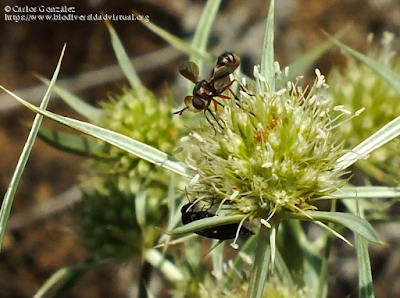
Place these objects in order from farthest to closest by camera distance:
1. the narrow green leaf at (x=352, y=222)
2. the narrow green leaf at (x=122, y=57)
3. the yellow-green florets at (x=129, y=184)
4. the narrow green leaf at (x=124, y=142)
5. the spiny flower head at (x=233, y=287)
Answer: the yellow-green florets at (x=129, y=184) < the narrow green leaf at (x=122, y=57) < the spiny flower head at (x=233, y=287) < the narrow green leaf at (x=124, y=142) < the narrow green leaf at (x=352, y=222)

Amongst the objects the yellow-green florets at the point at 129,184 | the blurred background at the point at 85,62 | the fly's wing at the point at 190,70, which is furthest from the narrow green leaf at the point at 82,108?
the blurred background at the point at 85,62

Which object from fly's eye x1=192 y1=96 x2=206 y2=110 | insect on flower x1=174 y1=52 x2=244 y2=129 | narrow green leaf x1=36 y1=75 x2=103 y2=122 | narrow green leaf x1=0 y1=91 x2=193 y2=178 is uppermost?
narrow green leaf x1=36 y1=75 x2=103 y2=122

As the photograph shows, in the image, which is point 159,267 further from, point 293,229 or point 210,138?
point 210,138

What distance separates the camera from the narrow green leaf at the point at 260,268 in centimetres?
85

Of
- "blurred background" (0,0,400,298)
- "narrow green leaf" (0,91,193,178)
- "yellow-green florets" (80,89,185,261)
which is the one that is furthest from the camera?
"blurred background" (0,0,400,298)

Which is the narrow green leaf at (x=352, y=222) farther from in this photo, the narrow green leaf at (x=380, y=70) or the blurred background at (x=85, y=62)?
the blurred background at (x=85, y=62)

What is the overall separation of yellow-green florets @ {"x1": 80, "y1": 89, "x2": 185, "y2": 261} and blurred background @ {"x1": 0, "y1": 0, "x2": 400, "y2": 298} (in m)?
1.37

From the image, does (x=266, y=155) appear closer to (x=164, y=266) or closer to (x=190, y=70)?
(x=190, y=70)

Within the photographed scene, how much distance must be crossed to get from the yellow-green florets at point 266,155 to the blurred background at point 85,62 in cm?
200

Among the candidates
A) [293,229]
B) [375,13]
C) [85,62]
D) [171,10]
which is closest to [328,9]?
[375,13]

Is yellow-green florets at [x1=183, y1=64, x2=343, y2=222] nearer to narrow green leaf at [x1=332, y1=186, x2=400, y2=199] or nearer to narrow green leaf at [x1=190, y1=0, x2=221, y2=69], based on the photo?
narrow green leaf at [x1=332, y1=186, x2=400, y2=199]

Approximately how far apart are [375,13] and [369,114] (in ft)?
5.96

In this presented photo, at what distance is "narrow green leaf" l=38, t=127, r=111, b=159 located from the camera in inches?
49.0

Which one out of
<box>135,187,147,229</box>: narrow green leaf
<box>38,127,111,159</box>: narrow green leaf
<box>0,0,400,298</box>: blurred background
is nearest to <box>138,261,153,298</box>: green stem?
<box>135,187,147,229</box>: narrow green leaf
